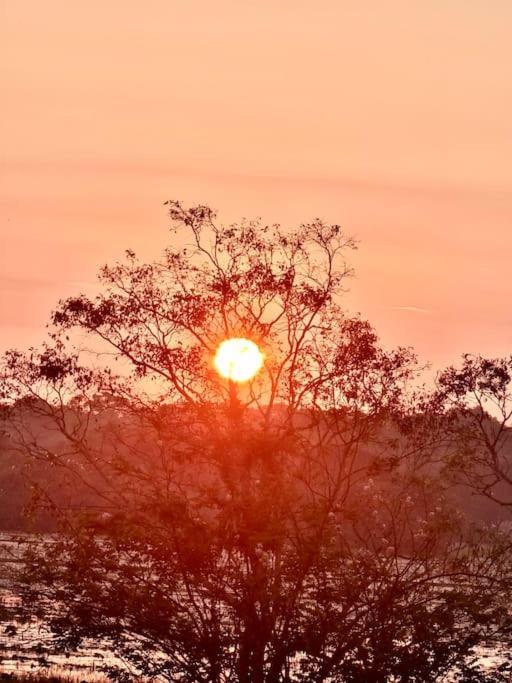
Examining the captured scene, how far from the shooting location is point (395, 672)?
27109 millimetres

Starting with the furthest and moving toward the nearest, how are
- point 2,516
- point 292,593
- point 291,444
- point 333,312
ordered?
point 2,516 < point 333,312 < point 291,444 < point 292,593

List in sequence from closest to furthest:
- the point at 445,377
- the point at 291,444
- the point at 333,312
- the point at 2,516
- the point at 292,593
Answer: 1. the point at 292,593
2. the point at 291,444
3. the point at 333,312
4. the point at 445,377
5. the point at 2,516

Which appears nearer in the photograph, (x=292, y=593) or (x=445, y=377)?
(x=292, y=593)

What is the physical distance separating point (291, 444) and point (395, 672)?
17.2 feet

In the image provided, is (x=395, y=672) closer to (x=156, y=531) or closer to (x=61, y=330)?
(x=156, y=531)

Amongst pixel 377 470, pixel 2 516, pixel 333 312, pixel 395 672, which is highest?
pixel 2 516

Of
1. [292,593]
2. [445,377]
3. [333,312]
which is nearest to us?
[292,593]

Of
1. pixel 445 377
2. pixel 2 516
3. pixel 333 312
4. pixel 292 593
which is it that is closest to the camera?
pixel 292 593

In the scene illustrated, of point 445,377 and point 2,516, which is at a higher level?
point 2,516

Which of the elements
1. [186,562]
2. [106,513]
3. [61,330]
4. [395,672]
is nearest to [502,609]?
[395,672]

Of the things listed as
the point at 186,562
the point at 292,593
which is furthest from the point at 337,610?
the point at 186,562

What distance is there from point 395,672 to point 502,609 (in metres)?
A: 2.79

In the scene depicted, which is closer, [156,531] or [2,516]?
[156,531]

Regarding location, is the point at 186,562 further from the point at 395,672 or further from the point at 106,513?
the point at 395,672
